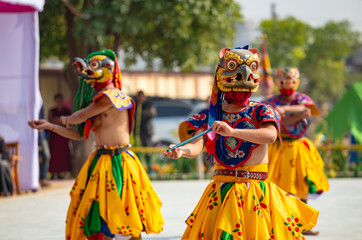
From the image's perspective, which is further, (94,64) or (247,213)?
(94,64)

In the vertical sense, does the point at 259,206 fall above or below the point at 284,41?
below

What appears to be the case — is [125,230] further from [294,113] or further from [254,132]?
[294,113]

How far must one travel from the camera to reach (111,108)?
18.9 feet

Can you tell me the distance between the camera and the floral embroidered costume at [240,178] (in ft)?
13.5

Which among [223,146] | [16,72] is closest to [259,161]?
[223,146]

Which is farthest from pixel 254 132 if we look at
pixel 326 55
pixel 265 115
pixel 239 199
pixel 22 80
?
pixel 326 55

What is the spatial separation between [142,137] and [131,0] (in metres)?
4.49

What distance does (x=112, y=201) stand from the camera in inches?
219

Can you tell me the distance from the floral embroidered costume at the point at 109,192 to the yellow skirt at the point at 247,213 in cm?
138

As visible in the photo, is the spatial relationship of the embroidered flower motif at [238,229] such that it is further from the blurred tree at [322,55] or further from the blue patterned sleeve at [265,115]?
the blurred tree at [322,55]

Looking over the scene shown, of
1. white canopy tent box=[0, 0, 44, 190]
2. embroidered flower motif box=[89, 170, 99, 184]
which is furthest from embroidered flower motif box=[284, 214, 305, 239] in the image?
white canopy tent box=[0, 0, 44, 190]

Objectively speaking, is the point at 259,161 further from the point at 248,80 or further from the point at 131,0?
the point at 131,0

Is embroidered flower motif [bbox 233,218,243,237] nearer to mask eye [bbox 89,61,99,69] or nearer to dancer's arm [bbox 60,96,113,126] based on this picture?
dancer's arm [bbox 60,96,113,126]

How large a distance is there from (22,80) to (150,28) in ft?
12.1
